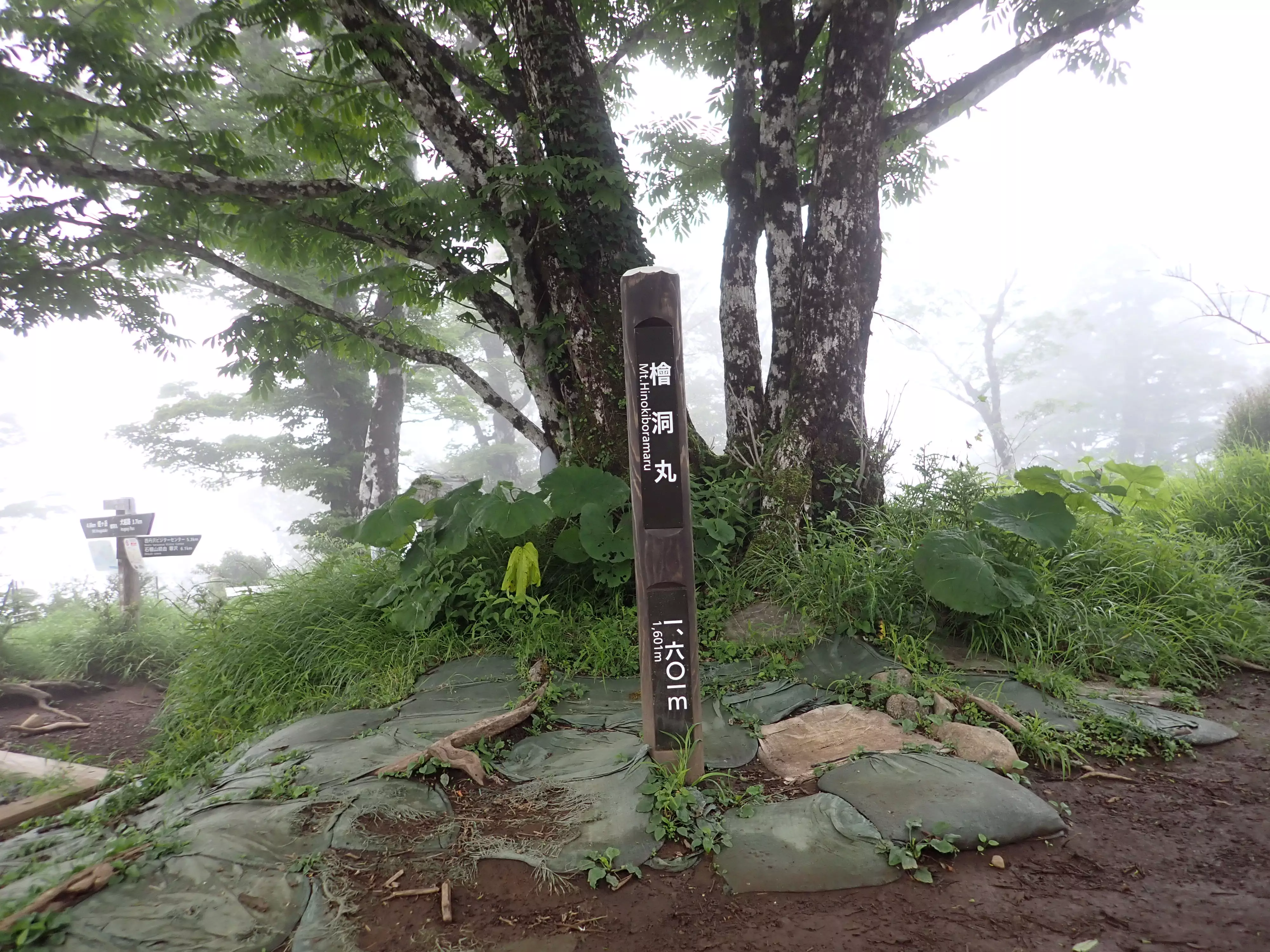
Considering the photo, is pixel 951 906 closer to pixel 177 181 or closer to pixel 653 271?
pixel 653 271

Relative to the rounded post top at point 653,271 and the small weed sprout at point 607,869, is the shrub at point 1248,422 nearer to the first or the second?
the rounded post top at point 653,271

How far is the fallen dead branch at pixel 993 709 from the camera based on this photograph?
9.23 feet

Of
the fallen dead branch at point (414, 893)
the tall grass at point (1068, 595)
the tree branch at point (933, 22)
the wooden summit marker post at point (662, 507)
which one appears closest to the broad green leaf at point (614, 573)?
the tall grass at point (1068, 595)

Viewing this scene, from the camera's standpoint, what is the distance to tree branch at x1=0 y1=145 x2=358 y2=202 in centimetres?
439

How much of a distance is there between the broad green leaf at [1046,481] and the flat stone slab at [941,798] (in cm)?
234

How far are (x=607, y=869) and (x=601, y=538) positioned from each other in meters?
2.09

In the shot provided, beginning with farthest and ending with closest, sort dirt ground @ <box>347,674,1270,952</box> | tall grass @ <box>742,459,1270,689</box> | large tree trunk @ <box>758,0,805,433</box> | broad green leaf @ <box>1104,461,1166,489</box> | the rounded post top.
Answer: large tree trunk @ <box>758,0,805,433</box> → broad green leaf @ <box>1104,461,1166,489</box> → tall grass @ <box>742,459,1270,689</box> → the rounded post top → dirt ground @ <box>347,674,1270,952</box>

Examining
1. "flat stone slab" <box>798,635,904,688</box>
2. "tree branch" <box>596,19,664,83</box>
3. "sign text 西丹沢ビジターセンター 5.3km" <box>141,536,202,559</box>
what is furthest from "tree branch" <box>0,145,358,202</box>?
"flat stone slab" <box>798,635,904,688</box>

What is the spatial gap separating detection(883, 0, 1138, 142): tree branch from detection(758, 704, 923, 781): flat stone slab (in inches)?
163

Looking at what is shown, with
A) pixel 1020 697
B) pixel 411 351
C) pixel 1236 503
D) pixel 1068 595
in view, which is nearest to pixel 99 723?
pixel 411 351

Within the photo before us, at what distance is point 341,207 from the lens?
4.53 meters

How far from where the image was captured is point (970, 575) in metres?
3.34

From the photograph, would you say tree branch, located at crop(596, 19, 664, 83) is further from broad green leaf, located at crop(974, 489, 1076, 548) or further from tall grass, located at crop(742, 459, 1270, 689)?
broad green leaf, located at crop(974, 489, 1076, 548)

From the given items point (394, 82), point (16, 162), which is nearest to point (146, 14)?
point (16, 162)
